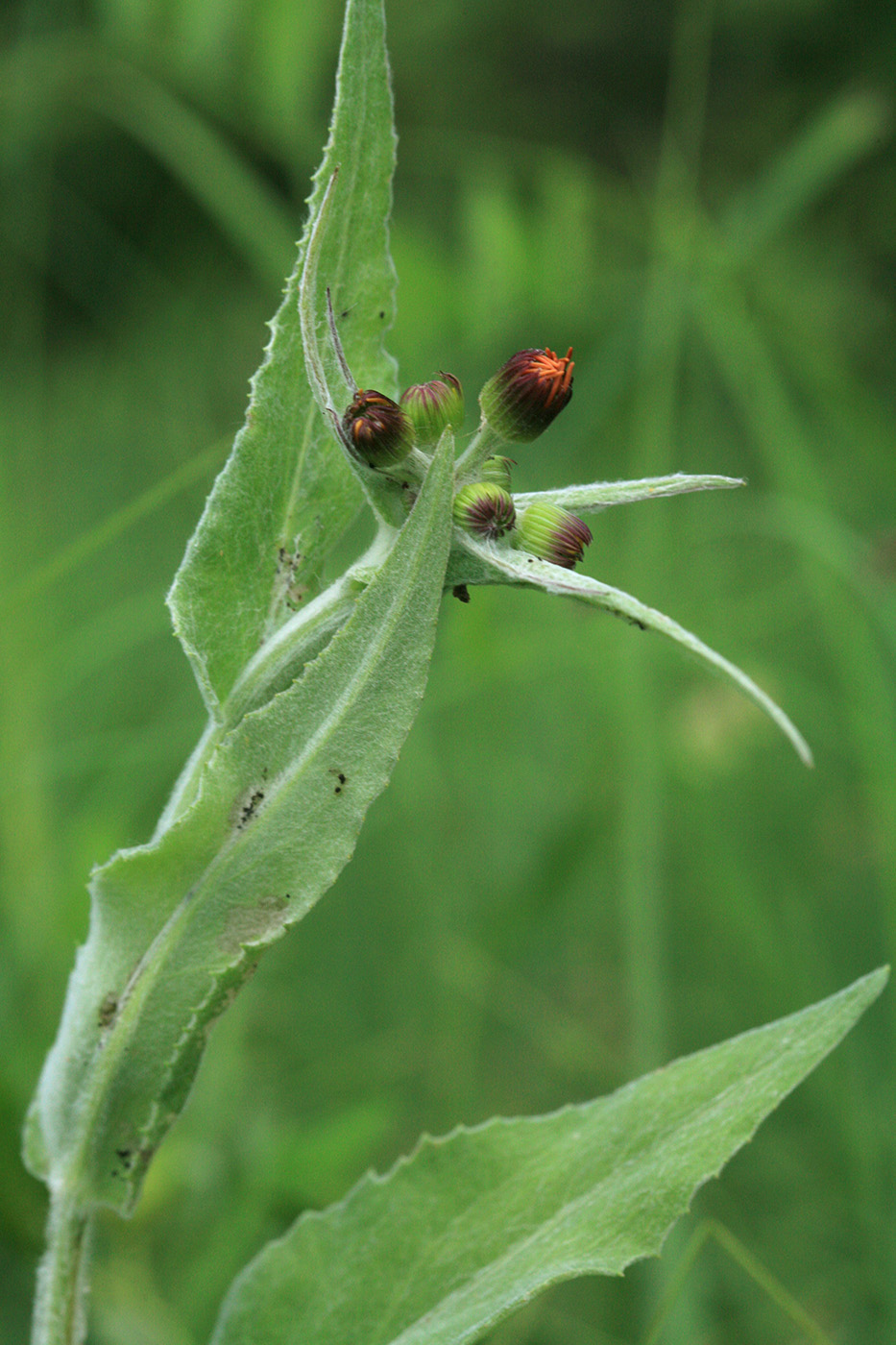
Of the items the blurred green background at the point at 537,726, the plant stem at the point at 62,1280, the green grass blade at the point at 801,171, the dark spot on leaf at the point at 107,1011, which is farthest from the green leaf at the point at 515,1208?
the green grass blade at the point at 801,171

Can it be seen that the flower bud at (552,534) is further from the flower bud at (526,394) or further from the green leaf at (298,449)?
the green leaf at (298,449)

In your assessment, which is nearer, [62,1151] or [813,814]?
[62,1151]

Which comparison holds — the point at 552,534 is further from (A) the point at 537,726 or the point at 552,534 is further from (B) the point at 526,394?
(A) the point at 537,726

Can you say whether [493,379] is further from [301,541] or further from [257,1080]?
[257,1080]

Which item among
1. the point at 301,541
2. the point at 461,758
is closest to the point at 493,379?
the point at 301,541

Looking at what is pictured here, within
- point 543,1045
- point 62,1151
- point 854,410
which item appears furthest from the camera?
point 854,410

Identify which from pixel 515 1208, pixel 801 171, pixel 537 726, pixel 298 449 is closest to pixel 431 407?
pixel 298 449
